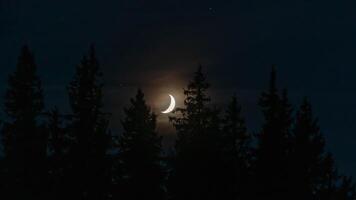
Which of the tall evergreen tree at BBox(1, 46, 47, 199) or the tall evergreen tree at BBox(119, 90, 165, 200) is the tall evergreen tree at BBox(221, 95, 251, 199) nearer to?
the tall evergreen tree at BBox(119, 90, 165, 200)

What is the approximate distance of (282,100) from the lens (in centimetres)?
3155

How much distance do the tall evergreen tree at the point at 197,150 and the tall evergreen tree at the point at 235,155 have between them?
1.90ft

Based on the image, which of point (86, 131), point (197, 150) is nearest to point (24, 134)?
point (86, 131)

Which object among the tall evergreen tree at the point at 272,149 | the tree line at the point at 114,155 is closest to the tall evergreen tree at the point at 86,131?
the tree line at the point at 114,155

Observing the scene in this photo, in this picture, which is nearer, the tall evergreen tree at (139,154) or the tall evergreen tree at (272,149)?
the tall evergreen tree at (272,149)

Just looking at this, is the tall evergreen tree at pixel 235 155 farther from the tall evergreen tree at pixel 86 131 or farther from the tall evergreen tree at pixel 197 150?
the tall evergreen tree at pixel 86 131

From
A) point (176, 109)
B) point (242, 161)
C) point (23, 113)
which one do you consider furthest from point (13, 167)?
point (242, 161)

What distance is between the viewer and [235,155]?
3534cm

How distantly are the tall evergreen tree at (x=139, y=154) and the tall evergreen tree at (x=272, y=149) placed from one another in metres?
6.01

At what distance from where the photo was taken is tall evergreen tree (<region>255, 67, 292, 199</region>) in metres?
30.4

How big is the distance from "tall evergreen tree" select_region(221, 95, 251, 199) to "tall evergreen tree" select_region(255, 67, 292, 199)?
1288 millimetres

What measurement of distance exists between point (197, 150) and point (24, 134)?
940cm

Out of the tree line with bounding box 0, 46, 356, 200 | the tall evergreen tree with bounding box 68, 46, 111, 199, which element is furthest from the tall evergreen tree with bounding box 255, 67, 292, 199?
the tall evergreen tree with bounding box 68, 46, 111, 199

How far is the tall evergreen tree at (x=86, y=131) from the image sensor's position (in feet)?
107
